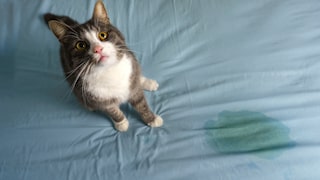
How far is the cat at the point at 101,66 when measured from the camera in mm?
858

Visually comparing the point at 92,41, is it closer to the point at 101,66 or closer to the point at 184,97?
the point at 101,66

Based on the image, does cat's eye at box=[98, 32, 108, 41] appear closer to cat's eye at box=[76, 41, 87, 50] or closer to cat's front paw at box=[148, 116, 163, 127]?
cat's eye at box=[76, 41, 87, 50]

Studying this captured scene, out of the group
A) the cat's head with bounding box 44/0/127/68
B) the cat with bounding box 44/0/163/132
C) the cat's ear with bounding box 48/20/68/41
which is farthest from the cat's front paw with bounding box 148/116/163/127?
the cat's ear with bounding box 48/20/68/41

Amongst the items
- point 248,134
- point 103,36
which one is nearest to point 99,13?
point 103,36

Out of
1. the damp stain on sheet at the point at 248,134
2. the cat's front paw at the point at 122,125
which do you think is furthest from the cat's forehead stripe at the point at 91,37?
the damp stain on sheet at the point at 248,134

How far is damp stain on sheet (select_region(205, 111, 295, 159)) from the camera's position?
0.96m

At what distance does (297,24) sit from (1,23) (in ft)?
4.34

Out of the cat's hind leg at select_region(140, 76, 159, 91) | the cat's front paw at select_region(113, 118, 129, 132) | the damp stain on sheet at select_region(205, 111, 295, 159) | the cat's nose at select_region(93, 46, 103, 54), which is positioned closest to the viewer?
the cat's nose at select_region(93, 46, 103, 54)

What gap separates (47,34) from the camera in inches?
54.3

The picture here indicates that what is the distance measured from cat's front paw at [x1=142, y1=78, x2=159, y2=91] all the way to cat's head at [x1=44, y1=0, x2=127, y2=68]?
271mm

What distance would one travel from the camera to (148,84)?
1181mm

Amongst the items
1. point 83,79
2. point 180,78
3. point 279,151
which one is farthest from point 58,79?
point 279,151

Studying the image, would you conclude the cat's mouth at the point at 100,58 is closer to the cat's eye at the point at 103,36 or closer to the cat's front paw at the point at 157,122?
the cat's eye at the point at 103,36

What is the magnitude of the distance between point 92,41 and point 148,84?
0.38 m
